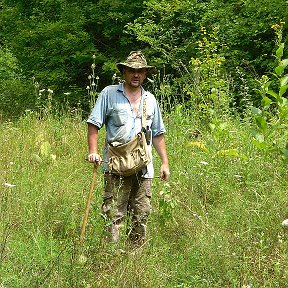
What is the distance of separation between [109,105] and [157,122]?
471 mm

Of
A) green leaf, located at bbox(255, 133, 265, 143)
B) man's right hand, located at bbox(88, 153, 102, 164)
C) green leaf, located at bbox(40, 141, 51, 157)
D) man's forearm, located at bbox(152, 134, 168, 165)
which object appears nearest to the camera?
man's right hand, located at bbox(88, 153, 102, 164)

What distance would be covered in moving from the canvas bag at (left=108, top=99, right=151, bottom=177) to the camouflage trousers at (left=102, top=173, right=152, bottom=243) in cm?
9

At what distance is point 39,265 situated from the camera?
432 centimetres

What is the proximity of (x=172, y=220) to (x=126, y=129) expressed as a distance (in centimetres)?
106

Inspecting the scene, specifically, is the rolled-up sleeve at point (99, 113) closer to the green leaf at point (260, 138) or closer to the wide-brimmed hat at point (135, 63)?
the wide-brimmed hat at point (135, 63)

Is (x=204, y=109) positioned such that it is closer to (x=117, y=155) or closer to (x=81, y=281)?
(x=117, y=155)

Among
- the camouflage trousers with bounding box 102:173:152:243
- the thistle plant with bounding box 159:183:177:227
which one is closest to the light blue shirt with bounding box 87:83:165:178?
the camouflage trousers with bounding box 102:173:152:243

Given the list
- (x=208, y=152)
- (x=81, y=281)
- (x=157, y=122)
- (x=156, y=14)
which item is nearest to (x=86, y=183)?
(x=208, y=152)

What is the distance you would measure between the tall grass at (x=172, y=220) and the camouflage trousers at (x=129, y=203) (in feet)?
0.43

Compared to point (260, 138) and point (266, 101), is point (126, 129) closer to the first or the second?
point (266, 101)

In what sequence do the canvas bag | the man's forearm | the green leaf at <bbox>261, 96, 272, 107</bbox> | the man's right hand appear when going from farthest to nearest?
the green leaf at <bbox>261, 96, 272, 107</bbox>, the man's forearm, the canvas bag, the man's right hand

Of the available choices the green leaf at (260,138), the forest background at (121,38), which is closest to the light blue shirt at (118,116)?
the green leaf at (260,138)

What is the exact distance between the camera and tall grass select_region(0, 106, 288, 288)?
4156mm

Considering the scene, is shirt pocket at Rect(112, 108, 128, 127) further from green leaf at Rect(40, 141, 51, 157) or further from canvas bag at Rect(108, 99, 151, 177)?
green leaf at Rect(40, 141, 51, 157)
